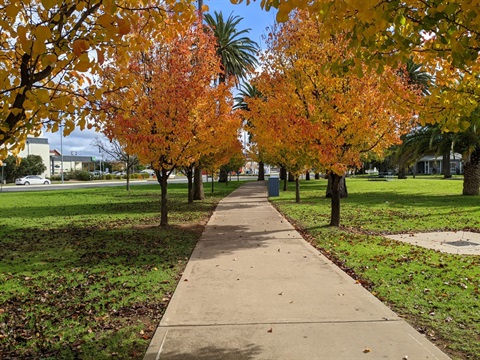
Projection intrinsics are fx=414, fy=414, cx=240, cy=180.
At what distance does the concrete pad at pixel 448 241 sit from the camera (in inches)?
340

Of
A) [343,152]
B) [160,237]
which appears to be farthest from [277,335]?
[343,152]

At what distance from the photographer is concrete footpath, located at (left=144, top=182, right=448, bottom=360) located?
3.77m

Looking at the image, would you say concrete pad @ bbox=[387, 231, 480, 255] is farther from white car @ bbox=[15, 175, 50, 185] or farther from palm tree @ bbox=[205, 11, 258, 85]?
white car @ bbox=[15, 175, 50, 185]

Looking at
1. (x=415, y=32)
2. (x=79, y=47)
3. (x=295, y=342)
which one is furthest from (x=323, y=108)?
(x=79, y=47)

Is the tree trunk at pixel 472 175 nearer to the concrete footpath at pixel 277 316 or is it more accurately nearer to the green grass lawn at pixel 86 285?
the green grass lawn at pixel 86 285

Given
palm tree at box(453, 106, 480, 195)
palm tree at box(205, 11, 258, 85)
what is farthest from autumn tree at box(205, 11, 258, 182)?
palm tree at box(453, 106, 480, 195)

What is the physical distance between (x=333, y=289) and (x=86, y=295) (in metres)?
3.41

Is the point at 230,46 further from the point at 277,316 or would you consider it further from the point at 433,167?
the point at 433,167

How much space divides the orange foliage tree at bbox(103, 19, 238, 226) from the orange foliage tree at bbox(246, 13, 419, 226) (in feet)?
6.46

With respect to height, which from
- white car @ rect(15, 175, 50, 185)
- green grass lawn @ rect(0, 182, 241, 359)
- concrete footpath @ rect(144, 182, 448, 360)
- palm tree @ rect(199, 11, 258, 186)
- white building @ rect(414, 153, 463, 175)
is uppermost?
palm tree @ rect(199, 11, 258, 186)

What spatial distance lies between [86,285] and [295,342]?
11.9 feet

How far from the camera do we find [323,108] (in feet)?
34.6

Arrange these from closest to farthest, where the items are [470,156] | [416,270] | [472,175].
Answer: [416,270] < [472,175] < [470,156]

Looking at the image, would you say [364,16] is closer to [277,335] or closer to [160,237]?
[277,335]
